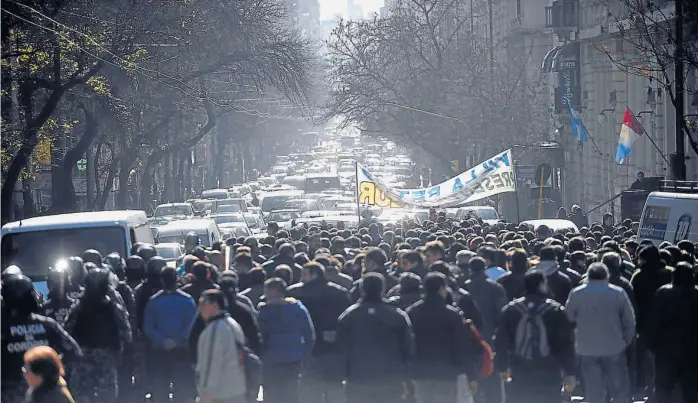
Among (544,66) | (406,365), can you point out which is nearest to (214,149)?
(544,66)

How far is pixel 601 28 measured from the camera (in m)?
48.8

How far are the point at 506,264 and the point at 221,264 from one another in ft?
10.9

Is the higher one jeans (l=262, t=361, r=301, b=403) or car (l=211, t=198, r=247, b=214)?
car (l=211, t=198, r=247, b=214)

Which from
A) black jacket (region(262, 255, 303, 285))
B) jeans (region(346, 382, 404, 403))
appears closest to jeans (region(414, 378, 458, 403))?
jeans (region(346, 382, 404, 403))

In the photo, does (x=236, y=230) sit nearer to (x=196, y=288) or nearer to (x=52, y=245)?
(x=52, y=245)

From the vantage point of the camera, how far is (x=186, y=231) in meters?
26.5

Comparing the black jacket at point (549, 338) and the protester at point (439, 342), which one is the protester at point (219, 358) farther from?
the black jacket at point (549, 338)

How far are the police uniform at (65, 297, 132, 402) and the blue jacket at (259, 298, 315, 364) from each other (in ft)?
4.07

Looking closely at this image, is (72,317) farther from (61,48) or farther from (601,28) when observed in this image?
(601,28)

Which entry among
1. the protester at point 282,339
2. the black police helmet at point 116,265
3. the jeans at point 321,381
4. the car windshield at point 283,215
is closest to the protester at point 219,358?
the protester at point 282,339

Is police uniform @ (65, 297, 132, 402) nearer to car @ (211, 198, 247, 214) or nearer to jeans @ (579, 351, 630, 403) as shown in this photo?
jeans @ (579, 351, 630, 403)

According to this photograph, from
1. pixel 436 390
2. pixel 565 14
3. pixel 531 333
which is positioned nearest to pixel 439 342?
pixel 436 390

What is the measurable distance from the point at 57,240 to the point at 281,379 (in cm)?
739

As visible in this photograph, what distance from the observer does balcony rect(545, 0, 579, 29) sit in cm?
5597
